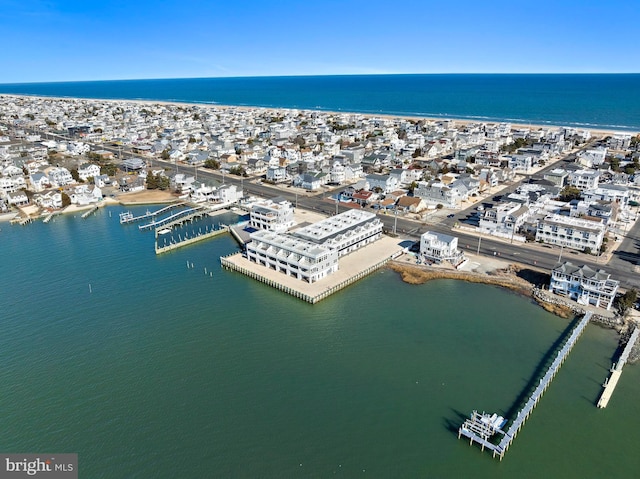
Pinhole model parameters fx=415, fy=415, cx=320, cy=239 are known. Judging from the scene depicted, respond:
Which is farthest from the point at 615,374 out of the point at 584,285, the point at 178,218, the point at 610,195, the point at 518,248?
the point at 178,218

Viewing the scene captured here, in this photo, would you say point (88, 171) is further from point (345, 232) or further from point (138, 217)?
point (345, 232)

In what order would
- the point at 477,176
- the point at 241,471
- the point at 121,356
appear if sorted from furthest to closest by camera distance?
the point at 477,176 < the point at 121,356 < the point at 241,471

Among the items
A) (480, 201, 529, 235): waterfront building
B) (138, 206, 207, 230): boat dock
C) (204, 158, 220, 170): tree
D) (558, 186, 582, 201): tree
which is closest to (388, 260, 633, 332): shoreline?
(480, 201, 529, 235): waterfront building

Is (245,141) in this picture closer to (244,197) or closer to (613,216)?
(244,197)

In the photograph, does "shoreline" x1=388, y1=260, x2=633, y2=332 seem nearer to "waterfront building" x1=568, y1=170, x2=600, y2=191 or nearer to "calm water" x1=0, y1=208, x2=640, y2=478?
"calm water" x1=0, y1=208, x2=640, y2=478

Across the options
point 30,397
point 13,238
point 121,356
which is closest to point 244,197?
point 13,238
